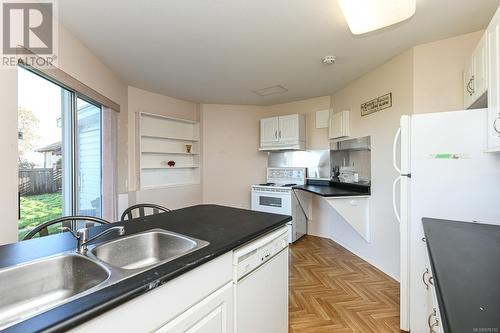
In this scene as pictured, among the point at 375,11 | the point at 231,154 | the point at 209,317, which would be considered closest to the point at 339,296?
the point at 209,317

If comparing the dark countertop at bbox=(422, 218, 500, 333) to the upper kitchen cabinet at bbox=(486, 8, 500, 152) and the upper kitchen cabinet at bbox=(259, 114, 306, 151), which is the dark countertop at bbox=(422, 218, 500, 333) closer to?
the upper kitchen cabinet at bbox=(486, 8, 500, 152)

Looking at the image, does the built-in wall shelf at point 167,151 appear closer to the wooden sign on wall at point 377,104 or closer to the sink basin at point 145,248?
the sink basin at point 145,248

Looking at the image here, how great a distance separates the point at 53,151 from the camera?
2.11 meters

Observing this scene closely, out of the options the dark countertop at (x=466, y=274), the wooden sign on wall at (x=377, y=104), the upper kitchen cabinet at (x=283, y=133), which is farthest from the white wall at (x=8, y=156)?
the upper kitchen cabinet at (x=283, y=133)

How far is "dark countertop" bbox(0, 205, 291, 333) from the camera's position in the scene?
0.61m

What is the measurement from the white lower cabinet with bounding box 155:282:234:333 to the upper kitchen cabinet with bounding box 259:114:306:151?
322 cm

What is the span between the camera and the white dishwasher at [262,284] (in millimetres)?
1215

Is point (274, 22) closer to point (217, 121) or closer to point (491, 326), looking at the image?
point (491, 326)

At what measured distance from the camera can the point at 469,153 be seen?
1584 millimetres

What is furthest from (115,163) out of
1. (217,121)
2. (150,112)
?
(217,121)

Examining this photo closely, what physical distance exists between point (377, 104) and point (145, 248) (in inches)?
Answer: 112

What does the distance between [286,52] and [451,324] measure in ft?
7.96

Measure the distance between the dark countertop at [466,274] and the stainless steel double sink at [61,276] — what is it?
903 mm

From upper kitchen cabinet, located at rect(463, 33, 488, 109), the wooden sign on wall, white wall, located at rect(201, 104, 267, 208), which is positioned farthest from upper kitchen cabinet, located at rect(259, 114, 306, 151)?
upper kitchen cabinet, located at rect(463, 33, 488, 109)
